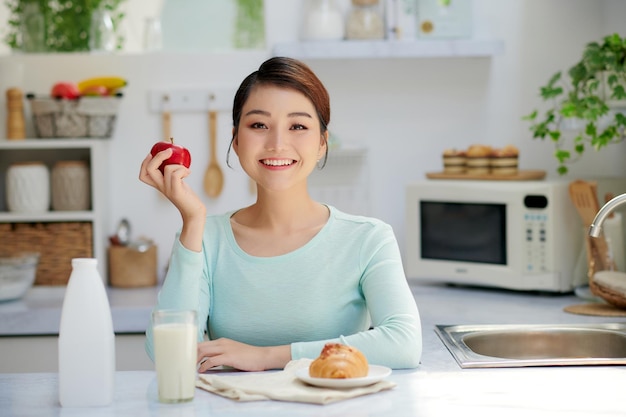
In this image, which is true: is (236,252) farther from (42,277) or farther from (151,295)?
(42,277)

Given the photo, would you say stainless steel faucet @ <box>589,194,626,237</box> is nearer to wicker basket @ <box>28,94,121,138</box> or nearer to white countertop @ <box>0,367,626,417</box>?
white countertop @ <box>0,367,626,417</box>

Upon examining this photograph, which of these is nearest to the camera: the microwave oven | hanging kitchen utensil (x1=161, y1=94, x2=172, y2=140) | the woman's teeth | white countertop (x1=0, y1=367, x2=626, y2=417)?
white countertop (x1=0, y1=367, x2=626, y2=417)

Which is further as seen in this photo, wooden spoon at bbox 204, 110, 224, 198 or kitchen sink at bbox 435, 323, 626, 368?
wooden spoon at bbox 204, 110, 224, 198

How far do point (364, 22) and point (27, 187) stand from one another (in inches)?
47.4

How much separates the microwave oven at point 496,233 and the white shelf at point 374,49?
416mm

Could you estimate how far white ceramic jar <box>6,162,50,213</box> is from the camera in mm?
3047

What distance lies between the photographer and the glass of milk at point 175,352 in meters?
1.31

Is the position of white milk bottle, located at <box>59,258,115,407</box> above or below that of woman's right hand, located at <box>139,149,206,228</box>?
below

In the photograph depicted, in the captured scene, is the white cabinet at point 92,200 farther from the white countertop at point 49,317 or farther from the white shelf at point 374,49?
the white shelf at point 374,49

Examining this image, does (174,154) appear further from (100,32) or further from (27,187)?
(100,32)

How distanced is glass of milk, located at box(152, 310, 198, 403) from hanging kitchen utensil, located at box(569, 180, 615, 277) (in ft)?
5.08

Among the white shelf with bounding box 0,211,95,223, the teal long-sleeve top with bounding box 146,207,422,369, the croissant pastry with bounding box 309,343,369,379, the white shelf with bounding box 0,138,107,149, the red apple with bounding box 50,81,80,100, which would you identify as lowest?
the croissant pastry with bounding box 309,343,369,379

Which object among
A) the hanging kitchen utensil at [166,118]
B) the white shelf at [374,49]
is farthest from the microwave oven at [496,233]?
the hanging kitchen utensil at [166,118]

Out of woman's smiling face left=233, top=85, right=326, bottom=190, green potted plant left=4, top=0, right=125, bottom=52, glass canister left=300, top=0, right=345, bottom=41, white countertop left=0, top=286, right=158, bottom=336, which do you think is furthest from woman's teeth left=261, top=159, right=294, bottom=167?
green potted plant left=4, top=0, right=125, bottom=52
